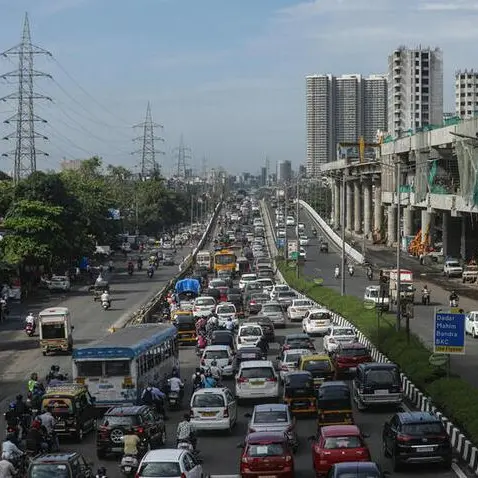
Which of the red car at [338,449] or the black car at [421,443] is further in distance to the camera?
the black car at [421,443]

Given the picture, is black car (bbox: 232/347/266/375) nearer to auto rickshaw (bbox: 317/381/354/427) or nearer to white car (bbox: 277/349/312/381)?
white car (bbox: 277/349/312/381)

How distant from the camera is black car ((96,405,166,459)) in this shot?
22844 mm

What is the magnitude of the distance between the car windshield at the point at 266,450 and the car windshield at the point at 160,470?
2346 millimetres

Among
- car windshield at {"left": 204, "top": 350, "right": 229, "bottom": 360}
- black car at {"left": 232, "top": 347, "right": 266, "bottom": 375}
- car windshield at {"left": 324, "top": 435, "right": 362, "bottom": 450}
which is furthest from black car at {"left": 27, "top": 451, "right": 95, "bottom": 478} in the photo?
car windshield at {"left": 204, "top": 350, "right": 229, "bottom": 360}

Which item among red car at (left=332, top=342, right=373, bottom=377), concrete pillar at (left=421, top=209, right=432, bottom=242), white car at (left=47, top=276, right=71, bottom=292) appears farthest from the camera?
concrete pillar at (left=421, top=209, right=432, bottom=242)

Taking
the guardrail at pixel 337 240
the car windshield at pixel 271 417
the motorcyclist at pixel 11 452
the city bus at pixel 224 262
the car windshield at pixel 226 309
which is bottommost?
the motorcyclist at pixel 11 452

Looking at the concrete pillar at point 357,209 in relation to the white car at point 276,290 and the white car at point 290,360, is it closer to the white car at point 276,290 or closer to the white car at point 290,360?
the white car at point 276,290

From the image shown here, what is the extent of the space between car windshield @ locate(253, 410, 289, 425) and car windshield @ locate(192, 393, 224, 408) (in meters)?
2.52

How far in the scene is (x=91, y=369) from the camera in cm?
2873

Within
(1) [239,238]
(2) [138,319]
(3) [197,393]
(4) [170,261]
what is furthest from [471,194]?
(1) [239,238]

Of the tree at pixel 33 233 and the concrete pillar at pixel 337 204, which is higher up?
the concrete pillar at pixel 337 204

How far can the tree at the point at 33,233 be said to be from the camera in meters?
→ 76.5

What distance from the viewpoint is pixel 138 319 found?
173 feet

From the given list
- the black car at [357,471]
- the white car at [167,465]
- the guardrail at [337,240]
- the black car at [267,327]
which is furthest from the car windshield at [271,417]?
the guardrail at [337,240]
